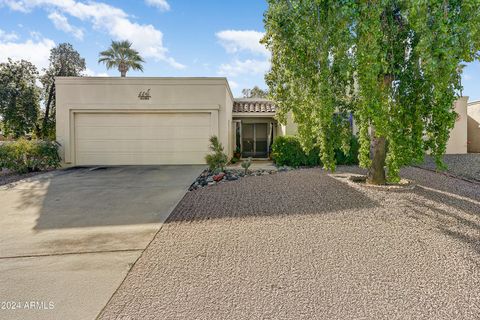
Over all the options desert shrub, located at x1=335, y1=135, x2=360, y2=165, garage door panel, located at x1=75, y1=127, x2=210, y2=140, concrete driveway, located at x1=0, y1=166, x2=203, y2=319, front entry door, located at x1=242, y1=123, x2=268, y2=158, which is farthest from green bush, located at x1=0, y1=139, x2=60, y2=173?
desert shrub, located at x1=335, y1=135, x2=360, y2=165

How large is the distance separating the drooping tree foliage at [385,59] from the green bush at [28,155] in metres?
10.7

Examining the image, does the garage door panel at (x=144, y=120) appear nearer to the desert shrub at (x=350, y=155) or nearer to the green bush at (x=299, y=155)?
the green bush at (x=299, y=155)

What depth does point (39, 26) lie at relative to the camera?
458 inches

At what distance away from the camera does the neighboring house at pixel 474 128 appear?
1645cm

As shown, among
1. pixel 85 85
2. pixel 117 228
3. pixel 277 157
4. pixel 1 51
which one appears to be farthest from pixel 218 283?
pixel 1 51

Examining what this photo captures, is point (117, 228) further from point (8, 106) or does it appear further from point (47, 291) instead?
point (8, 106)

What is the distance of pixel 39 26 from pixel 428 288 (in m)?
15.8

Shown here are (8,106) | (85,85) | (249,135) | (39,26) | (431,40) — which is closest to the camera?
(431,40)

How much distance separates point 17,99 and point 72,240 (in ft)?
47.9

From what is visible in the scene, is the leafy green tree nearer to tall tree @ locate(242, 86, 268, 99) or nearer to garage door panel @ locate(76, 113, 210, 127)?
garage door panel @ locate(76, 113, 210, 127)

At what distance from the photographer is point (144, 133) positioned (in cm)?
1298

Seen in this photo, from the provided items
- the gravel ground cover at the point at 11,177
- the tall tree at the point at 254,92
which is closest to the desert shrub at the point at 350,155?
the gravel ground cover at the point at 11,177

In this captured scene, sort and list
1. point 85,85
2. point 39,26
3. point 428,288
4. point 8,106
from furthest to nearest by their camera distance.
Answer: point 8,106
point 85,85
point 39,26
point 428,288

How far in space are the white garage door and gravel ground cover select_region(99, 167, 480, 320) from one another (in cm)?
743
